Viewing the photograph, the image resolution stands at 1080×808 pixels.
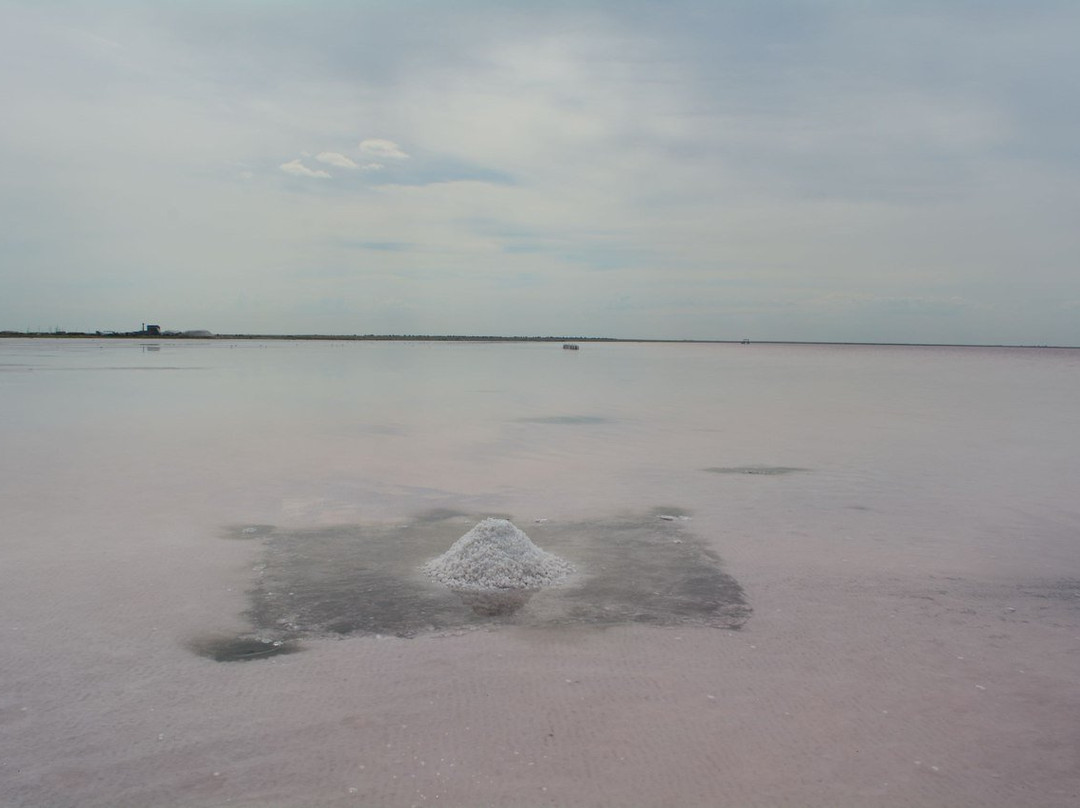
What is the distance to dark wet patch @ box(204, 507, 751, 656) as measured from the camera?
5031 mm

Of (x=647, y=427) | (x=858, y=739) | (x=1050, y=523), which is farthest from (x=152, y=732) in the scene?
(x=647, y=427)

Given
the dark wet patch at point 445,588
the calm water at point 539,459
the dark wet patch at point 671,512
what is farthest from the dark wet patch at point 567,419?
the dark wet patch at point 445,588

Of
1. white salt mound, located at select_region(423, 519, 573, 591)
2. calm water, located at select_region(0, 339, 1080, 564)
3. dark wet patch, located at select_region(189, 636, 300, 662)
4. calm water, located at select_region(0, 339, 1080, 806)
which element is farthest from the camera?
calm water, located at select_region(0, 339, 1080, 564)

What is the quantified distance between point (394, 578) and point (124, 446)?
8683 mm

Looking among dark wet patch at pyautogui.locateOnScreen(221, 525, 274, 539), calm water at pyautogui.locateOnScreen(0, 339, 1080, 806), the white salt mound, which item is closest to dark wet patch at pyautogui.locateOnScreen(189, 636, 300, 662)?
calm water at pyautogui.locateOnScreen(0, 339, 1080, 806)

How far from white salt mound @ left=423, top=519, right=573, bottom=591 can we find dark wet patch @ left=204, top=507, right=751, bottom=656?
0.15m

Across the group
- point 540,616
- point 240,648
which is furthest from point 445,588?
point 240,648

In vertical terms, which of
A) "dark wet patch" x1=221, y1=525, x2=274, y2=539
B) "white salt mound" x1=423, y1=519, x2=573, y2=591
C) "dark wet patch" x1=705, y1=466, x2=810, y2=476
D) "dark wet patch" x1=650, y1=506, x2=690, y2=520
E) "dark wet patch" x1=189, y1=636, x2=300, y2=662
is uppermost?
"white salt mound" x1=423, y1=519, x2=573, y2=591

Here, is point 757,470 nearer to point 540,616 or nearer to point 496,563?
point 496,563

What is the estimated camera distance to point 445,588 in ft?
18.6

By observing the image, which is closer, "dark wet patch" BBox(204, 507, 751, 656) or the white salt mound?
"dark wet patch" BBox(204, 507, 751, 656)

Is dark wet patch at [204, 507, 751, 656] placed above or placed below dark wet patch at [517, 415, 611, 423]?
below

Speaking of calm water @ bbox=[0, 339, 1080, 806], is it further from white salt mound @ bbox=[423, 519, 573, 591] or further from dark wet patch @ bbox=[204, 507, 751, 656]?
white salt mound @ bbox=[423, 519, 573, 591]

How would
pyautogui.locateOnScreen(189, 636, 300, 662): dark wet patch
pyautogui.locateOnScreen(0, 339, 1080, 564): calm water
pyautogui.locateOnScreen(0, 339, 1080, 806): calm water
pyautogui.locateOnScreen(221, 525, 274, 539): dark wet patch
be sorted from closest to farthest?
pyautogui.locateOnScreen(0, 339, 1080, 806): calm water → pyautogui.locateOnScreen(189, 636, 300, 662): dark wet patch → pyautogui.locateOnScreen(221, 525, 274, 539): dark wet patch → pyautogui.locateOnScreen(0, 339, 1080, 564): calm water
